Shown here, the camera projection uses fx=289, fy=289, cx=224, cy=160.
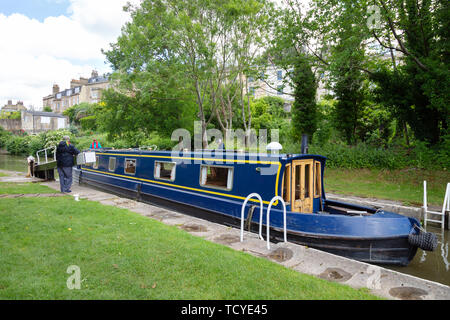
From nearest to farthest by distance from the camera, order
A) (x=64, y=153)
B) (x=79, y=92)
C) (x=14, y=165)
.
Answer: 1. (x=64, y=153)
2. (x=14, y=165)
3. (x=79, y=92)

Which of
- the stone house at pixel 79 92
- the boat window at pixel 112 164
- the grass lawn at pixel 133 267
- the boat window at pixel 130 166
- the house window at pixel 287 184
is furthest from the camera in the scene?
the stone house at pixel 79 92

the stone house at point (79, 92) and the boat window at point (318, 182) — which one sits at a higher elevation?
the stone house at point (79, 92)

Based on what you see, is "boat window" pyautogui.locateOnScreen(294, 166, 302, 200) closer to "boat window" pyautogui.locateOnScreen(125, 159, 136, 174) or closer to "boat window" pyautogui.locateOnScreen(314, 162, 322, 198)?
"boat window" pyautogui.locateOnScreen(314, 162, 322, 198)

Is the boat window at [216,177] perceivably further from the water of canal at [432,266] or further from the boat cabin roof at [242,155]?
the water of canal at [432,266]

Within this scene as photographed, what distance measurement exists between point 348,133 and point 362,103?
5.77 ft

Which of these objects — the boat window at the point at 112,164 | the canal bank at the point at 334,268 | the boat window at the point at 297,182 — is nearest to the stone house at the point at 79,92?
the boat window at the point at 112,164

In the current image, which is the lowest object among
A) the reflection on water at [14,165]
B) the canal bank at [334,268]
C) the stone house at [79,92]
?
the canal bank at [334,268]

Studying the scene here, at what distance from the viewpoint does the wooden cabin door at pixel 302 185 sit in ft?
19.7

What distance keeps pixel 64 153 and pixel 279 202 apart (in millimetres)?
6753

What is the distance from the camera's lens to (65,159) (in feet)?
29.1

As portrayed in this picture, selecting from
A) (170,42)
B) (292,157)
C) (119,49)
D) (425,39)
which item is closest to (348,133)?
(425,39)

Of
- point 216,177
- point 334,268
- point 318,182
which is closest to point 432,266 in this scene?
point 318,182

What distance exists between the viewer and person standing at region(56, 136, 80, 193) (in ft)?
28.8

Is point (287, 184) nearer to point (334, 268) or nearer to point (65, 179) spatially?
point (334, 268)
